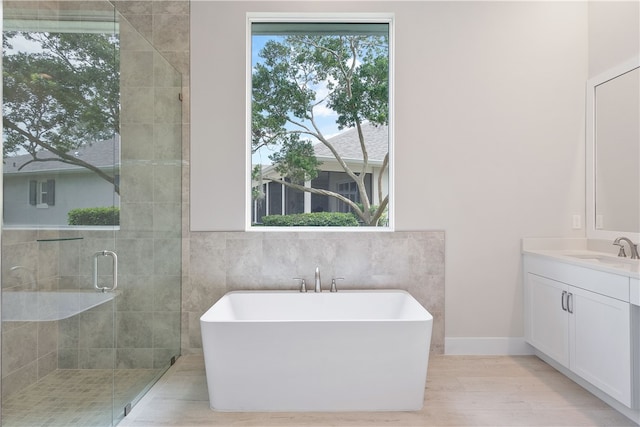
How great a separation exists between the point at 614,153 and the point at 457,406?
2132mm

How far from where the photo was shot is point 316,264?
130 inches

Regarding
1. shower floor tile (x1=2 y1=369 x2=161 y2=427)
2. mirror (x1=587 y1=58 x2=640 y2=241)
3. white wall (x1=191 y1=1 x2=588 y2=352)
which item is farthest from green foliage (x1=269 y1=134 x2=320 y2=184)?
mirror (x1=587 y1=58 x2=640 y2=241)

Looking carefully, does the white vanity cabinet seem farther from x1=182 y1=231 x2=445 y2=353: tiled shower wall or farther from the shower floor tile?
the shower floor tile

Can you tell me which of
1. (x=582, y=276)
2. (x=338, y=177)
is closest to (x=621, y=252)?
(x=582, y=276)

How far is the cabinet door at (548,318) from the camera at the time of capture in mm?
2782

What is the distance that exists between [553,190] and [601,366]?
1.40 meters

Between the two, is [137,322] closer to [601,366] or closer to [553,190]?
[601,366]

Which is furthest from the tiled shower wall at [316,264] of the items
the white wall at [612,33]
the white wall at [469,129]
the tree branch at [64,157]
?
the white wall at [612,33]

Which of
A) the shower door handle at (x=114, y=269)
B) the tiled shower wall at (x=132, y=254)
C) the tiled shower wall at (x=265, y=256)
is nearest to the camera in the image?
the tiled shower wall at (x=132, y=254)

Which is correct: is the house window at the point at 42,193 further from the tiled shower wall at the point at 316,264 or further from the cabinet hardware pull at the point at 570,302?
the cabinet hardware pull at the point at 570,302

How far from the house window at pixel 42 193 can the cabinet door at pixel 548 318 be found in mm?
2956

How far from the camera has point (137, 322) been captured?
2.54 m

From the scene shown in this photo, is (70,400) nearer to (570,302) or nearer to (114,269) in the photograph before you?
(114,269)

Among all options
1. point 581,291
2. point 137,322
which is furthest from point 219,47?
point 581,291
